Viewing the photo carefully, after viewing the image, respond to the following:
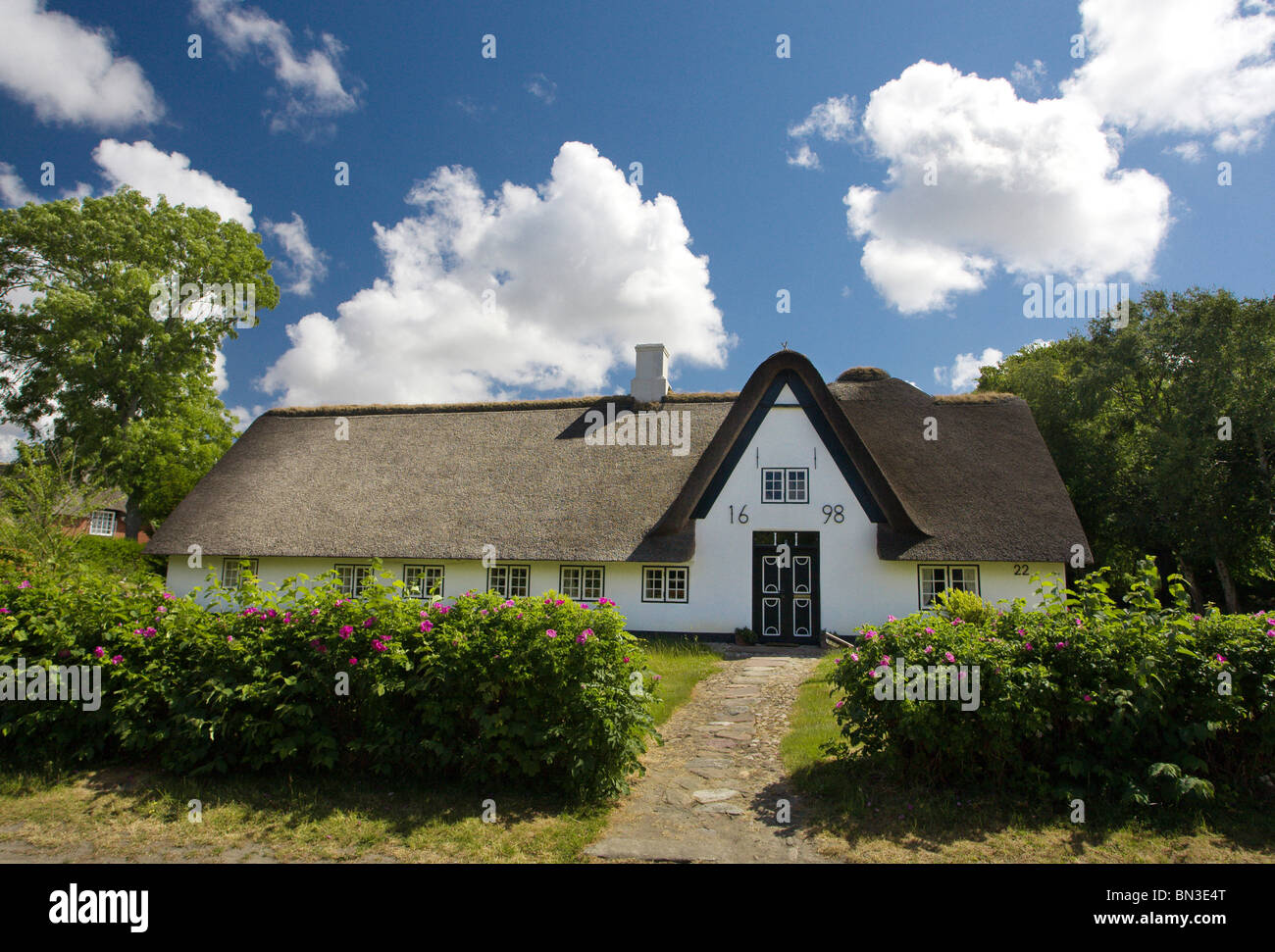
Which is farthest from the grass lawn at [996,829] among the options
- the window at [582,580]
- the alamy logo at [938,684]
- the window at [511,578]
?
the window at [511,578]

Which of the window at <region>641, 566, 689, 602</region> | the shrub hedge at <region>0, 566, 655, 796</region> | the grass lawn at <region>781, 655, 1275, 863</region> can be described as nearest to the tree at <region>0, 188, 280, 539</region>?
the window at <region>641, 566, 689, 602</region>

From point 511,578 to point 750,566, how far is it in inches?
235

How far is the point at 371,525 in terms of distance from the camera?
1934 cm

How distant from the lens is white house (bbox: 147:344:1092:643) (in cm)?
1706

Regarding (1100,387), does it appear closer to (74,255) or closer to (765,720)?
(765,720)

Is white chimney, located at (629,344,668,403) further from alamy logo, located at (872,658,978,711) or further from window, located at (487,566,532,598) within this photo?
alamy logo, located at (872,658,978,711)

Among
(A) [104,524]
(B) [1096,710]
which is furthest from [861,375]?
(A) [104,524]

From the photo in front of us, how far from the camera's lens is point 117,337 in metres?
27.4

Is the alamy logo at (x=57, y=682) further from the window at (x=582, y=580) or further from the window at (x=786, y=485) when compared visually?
the window at (x=786, y=485)

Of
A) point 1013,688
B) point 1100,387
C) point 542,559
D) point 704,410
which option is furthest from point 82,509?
point 1100,387

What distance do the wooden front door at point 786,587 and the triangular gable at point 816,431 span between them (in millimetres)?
1579

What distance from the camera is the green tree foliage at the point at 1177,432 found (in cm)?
2314

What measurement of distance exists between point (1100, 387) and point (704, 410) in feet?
52.3
